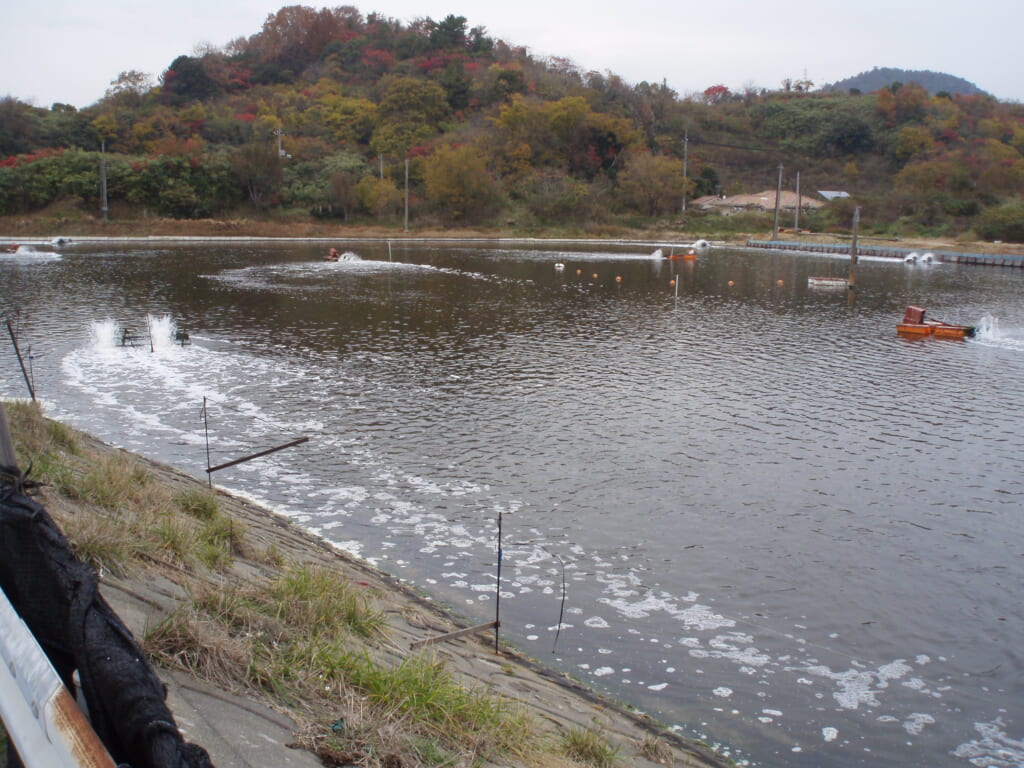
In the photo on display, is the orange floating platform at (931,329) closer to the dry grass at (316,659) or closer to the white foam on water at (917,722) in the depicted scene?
the white foam on water at (917,722)

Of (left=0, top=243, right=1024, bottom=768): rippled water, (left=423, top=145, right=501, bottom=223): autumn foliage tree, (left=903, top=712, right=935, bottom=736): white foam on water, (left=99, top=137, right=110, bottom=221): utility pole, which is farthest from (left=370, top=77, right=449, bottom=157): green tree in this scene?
(left=903, top=712, right=935, bottom=736): white foam on water

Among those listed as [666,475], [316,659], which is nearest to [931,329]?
[666,475]

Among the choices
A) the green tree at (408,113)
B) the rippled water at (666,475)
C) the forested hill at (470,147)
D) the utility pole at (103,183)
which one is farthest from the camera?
the green tree at (408,113)

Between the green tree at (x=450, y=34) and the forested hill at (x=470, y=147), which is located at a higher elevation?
the green tree at (x=450, y=34)

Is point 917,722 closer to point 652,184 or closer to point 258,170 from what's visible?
point 258,170

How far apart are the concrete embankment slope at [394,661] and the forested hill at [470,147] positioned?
84.0 meters

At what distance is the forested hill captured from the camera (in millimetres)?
88875

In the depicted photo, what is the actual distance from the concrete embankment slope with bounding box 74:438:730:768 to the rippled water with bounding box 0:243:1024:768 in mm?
702

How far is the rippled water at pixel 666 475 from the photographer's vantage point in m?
8.85

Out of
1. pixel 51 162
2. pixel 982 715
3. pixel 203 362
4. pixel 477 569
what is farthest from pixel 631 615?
pixel 51 162

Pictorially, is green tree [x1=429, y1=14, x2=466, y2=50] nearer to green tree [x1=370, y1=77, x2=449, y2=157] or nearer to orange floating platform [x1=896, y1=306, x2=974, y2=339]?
green tree [x1=370, y1=77, x2=449, y2=157]

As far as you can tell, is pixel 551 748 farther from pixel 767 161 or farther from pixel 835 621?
pixel 767 161

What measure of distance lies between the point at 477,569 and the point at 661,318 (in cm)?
2423

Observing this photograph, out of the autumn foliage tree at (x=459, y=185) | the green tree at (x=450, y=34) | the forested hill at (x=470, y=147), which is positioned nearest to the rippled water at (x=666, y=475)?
the forested hill at (x=470, y=147)
